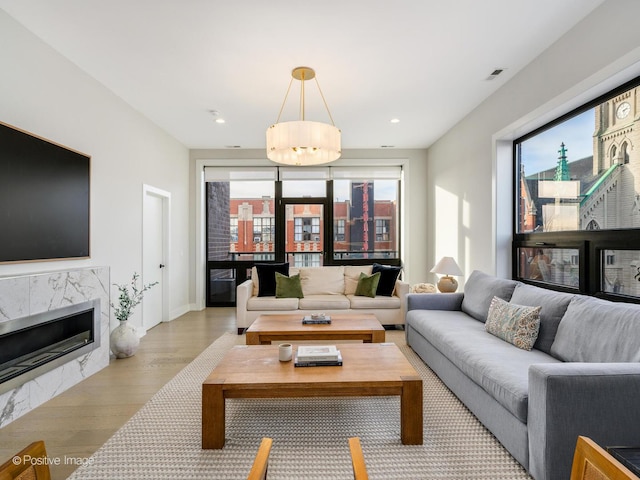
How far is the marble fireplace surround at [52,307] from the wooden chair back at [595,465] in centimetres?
303

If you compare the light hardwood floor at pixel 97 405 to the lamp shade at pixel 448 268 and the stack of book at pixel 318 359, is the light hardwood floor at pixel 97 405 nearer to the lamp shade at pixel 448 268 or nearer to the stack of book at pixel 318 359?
the stack of book at pixel 318 359

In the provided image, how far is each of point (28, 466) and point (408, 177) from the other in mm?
5950

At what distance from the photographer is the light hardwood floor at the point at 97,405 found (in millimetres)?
1980

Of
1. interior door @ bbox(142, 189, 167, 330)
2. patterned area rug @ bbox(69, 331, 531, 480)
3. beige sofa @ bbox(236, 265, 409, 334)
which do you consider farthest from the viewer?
interior door @ bbox(142, 189, 167, 330)

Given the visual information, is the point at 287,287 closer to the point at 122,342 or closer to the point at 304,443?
the point at 122,342

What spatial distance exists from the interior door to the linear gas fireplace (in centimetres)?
125

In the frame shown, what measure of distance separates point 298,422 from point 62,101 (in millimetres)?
3263

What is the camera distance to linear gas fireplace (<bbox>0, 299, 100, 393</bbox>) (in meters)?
2.34

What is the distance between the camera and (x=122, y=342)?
3445 millimetres

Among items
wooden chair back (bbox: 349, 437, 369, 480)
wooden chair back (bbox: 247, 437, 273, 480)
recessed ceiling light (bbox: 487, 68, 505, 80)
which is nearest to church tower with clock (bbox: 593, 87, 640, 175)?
recessed ceiling light (bbox: 487, 68, 505, 80)

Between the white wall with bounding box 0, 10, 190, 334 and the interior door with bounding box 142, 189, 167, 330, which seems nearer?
the white wall with bounding box 0, 10, 190, 334

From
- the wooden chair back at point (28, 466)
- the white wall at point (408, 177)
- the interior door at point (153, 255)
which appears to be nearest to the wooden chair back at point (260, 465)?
the wooden chair back at point (28, 466)

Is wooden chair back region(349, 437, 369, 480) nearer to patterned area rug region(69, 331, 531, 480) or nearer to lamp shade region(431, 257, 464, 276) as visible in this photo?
patterned area rug region(69, 331, 531, 480)

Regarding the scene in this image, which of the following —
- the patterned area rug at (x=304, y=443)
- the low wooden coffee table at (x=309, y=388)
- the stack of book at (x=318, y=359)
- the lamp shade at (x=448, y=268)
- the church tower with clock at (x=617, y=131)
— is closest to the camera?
the patterned area rug at (x=304, y=443)
